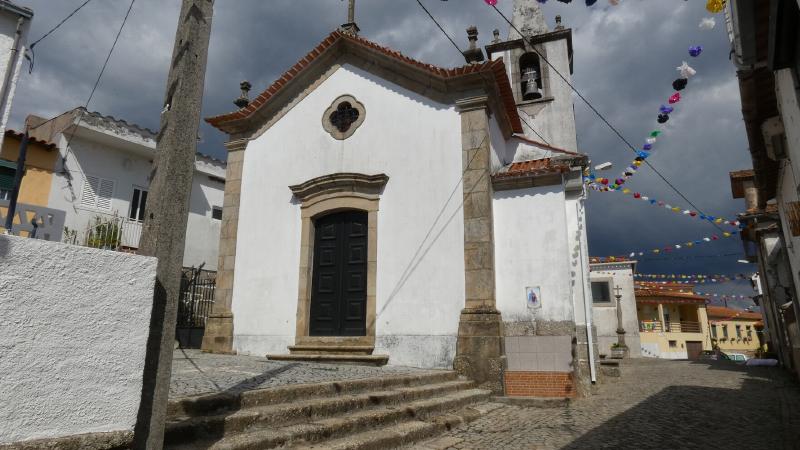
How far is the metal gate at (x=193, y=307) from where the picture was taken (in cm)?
1106

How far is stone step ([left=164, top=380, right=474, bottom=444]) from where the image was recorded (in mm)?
3648

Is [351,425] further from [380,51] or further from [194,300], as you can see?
[194,300]

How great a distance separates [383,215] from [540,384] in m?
3.90

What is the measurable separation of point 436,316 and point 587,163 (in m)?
3.92

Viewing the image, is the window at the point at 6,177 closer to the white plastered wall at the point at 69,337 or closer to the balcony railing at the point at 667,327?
the white plastered wall at the point at 69,337

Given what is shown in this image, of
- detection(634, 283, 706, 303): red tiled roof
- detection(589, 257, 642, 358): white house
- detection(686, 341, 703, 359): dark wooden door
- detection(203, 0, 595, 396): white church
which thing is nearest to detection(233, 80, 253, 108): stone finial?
detection(203, 0, 595, 396): white church

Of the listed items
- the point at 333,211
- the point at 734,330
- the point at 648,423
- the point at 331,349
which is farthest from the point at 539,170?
the point at 734,330

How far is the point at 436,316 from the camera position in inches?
318

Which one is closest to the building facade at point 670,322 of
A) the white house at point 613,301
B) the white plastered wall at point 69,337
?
the white house at point 613,301

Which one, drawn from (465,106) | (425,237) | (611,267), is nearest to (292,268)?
(425,237)

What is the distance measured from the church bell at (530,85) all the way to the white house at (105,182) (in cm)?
1068

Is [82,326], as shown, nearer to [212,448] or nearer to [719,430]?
[212,448]

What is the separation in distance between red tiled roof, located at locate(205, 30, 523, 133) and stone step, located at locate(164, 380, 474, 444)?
5.47 meters

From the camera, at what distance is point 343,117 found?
988cm
